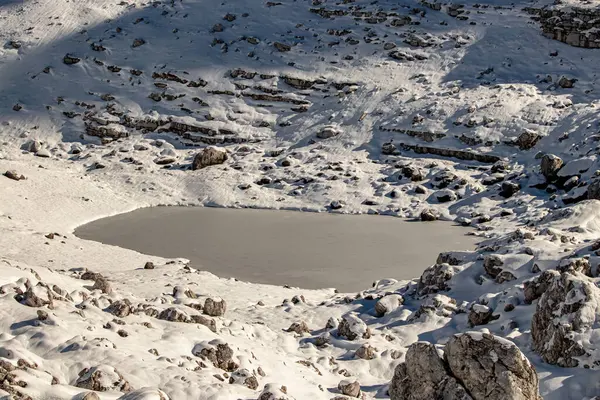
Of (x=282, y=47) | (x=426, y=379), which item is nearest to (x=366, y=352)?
(x=426, y=379)

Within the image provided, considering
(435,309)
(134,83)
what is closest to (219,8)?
(134,83)

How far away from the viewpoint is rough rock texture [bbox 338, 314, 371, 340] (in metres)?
15.1

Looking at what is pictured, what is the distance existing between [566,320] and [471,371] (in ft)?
12.2

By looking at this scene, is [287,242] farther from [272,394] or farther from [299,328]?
[272,394]

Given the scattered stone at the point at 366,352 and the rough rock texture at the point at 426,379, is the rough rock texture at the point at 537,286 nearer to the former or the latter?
the scattered stone at the point at 366,352

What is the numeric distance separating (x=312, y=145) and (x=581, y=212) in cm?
1831

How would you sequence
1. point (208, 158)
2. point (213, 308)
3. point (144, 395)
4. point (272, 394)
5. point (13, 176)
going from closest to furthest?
point (144, 395), point (272, 394), point (213, 308), point (13, 176), point (208, 158)

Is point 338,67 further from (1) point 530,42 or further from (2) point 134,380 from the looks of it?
(2) point 134,380

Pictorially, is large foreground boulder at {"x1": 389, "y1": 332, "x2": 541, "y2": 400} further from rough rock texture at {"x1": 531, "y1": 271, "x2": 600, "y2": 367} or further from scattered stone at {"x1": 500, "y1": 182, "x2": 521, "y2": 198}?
scattered stone at {"x1": 500, "y1": 182, "x2": 521, "y2": 198}

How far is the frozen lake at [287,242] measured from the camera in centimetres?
2258

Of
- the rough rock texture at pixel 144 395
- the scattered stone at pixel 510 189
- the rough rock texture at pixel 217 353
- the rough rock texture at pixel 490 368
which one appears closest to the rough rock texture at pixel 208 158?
the scattered stone at pixel 510 189

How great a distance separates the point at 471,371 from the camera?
9508 mm

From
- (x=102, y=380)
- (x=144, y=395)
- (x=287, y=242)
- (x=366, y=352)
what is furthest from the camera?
(x=287, y=242)

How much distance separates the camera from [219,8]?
159 ft
